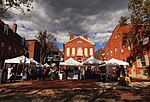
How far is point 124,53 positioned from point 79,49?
16177mm

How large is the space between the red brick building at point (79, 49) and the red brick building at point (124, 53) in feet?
24.6

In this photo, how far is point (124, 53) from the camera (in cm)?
2256

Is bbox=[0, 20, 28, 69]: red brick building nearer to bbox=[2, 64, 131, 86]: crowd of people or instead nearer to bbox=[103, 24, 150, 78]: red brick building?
bbox=[2, 64, 131, 86]: crowd of people

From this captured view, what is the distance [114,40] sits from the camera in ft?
89.6

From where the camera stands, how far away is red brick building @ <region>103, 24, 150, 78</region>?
17.5 metres

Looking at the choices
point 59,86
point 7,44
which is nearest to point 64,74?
point 59,86

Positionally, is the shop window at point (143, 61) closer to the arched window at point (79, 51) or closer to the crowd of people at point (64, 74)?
the crowd of people at point (64, 74)

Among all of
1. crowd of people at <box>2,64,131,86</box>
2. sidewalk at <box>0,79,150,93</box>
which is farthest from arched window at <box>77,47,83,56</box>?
sidewalk at <box>0,79,150,93</box>

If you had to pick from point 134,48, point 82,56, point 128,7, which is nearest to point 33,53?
point 82,56

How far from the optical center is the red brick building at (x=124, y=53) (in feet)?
57.3

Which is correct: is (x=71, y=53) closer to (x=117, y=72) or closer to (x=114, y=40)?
(x=114, y=40)

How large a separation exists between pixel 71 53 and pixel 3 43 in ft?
59.6

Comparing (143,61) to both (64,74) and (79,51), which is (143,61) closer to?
(64,74)

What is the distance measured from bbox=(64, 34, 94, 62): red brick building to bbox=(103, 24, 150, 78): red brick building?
7.50 meters
